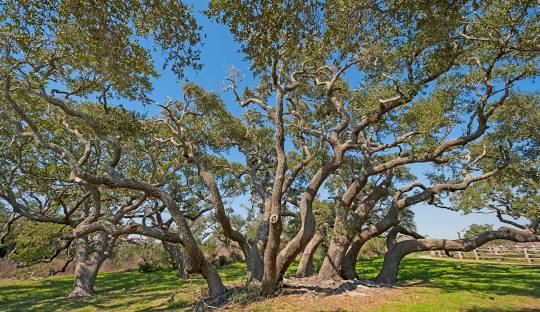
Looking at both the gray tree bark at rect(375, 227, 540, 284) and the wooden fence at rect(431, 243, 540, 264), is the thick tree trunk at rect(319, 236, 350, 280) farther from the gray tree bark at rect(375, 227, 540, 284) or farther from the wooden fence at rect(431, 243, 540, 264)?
the wooden fence at rect(431, 243, 540, 264)

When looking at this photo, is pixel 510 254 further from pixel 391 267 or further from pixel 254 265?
pixel 254 265

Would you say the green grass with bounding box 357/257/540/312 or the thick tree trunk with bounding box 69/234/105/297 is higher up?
the thick tree trunk with bounding box 69/234/105/297

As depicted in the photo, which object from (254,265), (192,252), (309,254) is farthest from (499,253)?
(192,252)

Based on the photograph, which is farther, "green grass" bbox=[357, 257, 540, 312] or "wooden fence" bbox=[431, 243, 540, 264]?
"wooden fence" bbox=[431, 243, 540, 264]

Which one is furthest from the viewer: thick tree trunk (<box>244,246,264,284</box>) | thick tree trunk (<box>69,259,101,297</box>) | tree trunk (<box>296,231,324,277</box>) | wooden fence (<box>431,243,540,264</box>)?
wooden fence (<box>431,243,540,264</box>)

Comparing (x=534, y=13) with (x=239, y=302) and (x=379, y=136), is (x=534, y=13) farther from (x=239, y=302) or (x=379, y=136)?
(x=239, y=302)

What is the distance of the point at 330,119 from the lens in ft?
49.7

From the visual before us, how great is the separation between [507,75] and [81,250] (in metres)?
20.5

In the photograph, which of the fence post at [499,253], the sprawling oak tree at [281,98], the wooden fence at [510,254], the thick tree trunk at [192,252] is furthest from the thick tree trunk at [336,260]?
the fence post at [499,253]

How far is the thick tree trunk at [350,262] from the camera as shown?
1341 cm

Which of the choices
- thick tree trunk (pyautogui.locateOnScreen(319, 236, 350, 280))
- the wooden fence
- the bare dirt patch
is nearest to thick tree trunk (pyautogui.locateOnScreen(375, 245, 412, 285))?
the bare dirt patch

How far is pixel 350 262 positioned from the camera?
44.8 feet

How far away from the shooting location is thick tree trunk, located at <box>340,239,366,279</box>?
13406 mm

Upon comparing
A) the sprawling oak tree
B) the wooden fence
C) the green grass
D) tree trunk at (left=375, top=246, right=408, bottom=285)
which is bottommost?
the green grass
